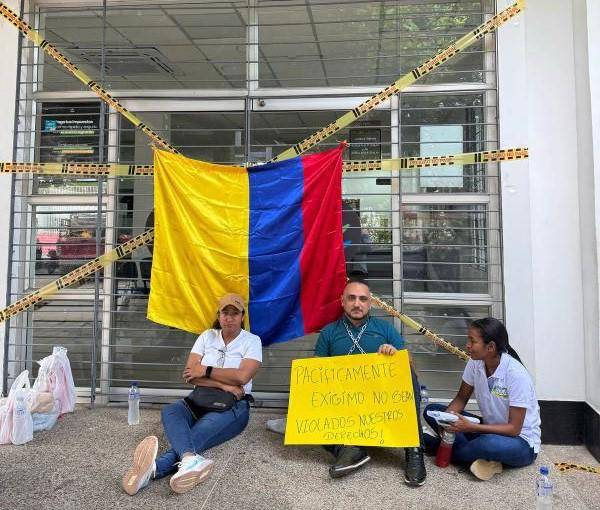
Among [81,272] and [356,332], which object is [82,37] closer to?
[81,272]

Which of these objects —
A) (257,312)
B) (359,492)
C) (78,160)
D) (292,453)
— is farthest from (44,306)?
(359,492)

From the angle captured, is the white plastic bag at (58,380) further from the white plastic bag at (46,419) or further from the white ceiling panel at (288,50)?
the white ceiling panel at (288,50)

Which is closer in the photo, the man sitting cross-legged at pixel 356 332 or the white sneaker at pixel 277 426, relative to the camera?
the man sitting cross-legged at pixel 356 332

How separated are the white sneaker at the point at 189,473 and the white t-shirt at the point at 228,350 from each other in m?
0.75

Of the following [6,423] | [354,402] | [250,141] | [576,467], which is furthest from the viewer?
[250,141]

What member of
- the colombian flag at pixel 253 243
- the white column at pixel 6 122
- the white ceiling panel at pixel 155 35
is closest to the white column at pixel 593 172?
the colombian flag at pixel 253 243

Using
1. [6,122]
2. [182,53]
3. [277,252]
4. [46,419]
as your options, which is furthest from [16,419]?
[182,53]

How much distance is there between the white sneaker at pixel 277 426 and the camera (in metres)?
3.43

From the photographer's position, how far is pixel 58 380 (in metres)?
3.67

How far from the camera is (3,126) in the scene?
164 inches

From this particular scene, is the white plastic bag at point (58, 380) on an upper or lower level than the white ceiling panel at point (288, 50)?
lower

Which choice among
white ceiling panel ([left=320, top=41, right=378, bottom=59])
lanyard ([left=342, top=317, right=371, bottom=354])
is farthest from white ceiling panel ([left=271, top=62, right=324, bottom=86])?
lanyard ([left=342, top=317, right=371, bottom=354])

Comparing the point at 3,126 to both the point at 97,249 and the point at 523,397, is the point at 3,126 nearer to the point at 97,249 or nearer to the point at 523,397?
the point at 97,249

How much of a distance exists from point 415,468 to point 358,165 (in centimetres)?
230
